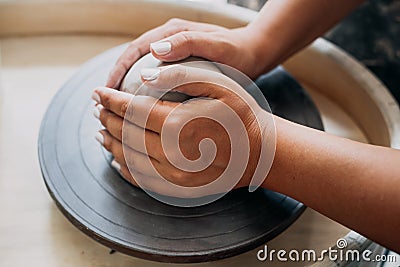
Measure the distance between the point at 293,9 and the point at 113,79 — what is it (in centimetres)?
43

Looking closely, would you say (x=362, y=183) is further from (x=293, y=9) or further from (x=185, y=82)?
(x=293, y=9)

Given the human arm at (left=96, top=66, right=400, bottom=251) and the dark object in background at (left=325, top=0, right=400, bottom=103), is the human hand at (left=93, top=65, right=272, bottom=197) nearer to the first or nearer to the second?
the human arm at (left=96, top=66, right=400, bottom=251)

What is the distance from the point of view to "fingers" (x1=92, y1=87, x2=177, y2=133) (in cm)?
95

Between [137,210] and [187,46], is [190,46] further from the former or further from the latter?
[137,210]

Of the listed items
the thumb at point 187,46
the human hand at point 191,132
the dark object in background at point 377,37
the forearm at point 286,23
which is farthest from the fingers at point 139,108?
the dark object in background at point 377,37

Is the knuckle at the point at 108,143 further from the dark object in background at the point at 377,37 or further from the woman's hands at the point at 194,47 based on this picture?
the dark object in background at the point at 377,37

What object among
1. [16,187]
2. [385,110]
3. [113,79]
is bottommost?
[16,187]

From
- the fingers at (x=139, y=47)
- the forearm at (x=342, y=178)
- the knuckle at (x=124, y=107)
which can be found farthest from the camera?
the fingers at (x=139, y=47)

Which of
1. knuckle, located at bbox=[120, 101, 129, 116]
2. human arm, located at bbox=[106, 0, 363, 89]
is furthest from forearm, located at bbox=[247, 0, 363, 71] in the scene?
knuckle, located at bbox=[120, 101, 129, 116]

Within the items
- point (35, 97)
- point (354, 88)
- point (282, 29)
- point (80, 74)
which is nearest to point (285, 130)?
point (282, 29)

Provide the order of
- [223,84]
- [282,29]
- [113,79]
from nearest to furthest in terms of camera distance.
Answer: [223,84] < [113,79] < [282,29]

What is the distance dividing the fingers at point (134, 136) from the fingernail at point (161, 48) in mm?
145

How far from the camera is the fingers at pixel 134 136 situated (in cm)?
96

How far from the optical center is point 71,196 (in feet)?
3.34
